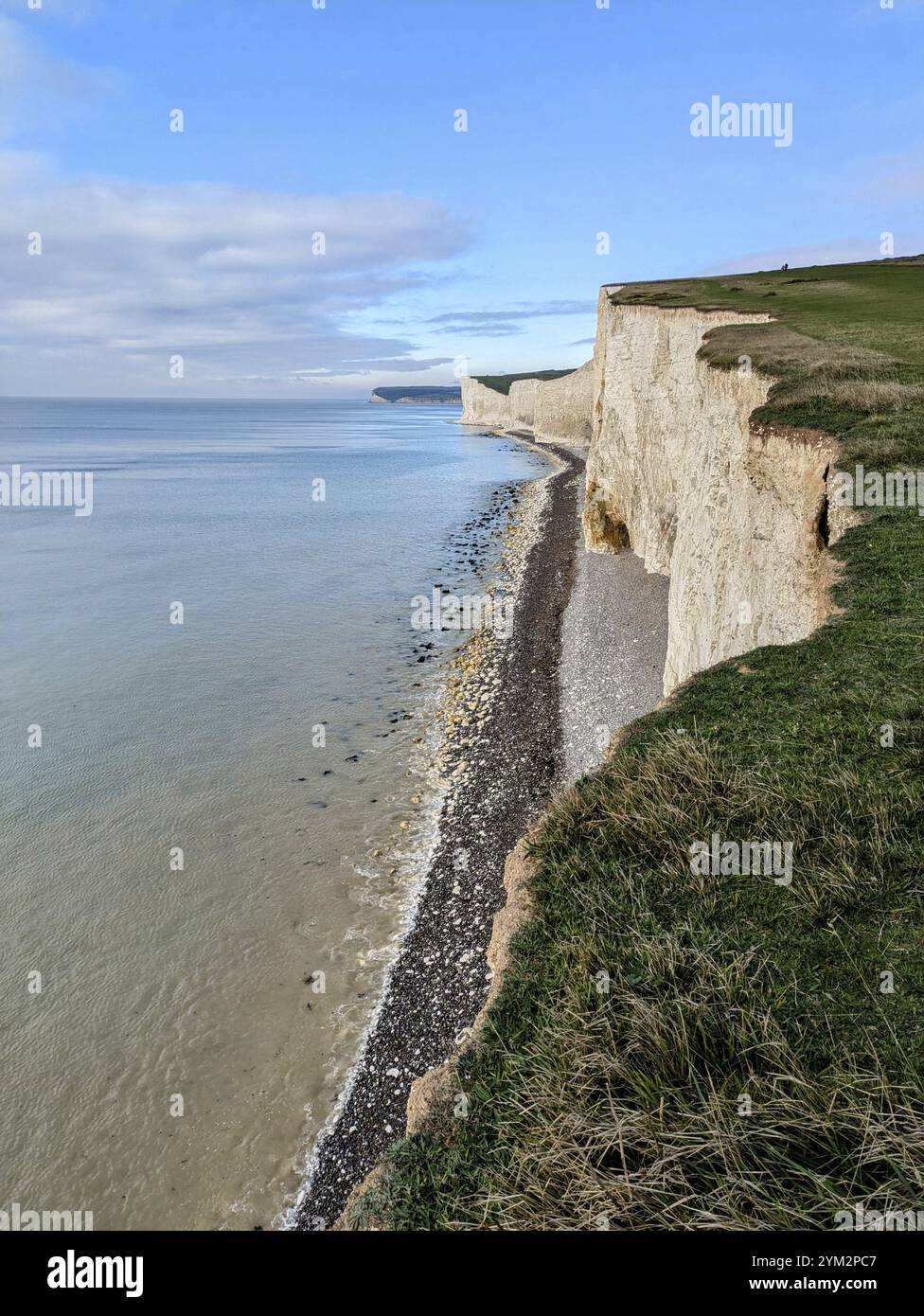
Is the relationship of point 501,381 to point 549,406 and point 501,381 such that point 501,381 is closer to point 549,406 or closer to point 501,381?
point 501,381

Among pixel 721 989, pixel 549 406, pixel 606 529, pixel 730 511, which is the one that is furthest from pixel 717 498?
pixel 549 406

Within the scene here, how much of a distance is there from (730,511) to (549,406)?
85.6 metres

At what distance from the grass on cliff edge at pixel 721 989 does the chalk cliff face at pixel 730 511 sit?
2.77 meters

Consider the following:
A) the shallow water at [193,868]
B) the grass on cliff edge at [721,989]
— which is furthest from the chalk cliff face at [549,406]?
the grass on cliff edge at [721,989]

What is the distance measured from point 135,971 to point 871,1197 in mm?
10400

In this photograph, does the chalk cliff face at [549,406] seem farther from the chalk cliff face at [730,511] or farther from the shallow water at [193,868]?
the shallow water at [193,868]

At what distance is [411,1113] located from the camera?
4.75 meters

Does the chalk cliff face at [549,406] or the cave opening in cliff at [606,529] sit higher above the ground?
the chalk cliff face at [549,406]

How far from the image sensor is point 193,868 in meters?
12.8

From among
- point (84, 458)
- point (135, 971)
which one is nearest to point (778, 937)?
point (135, 971)

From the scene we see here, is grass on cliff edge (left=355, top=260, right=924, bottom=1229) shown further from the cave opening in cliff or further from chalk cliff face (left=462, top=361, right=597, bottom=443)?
chalk cliff face (left=462, top=361, right=597, bottom=443)

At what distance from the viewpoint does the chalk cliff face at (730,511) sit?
11.0 m

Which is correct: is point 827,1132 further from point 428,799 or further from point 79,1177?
point 428,799

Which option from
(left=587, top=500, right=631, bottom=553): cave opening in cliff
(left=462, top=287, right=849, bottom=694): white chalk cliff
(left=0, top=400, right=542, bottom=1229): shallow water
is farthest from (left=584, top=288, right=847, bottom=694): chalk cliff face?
(left=0, top=400, right=542, bottom=1229): shallow water
